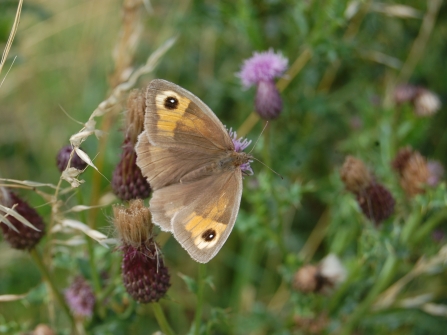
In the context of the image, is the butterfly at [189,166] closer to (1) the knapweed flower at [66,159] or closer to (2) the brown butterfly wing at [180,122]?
(2) the brown butterfly wing at [180,122]

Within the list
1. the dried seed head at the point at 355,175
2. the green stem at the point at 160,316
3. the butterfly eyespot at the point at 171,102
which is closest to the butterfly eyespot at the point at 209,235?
the green stem at the point at 160,316

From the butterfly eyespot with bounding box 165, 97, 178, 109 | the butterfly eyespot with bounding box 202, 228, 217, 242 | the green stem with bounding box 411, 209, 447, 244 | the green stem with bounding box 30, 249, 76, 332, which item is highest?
the butterfly eyespot with bounding box 165, 97, 178, 109

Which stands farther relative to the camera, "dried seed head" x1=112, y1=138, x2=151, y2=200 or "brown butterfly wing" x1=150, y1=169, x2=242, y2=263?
"dried seed head" x1=112, y1=138, x2=151, y2=200

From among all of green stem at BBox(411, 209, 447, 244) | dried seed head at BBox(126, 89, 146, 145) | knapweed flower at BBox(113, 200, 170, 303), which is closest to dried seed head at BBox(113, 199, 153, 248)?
knapweed flower at BBox(113, 200, 170, 303)

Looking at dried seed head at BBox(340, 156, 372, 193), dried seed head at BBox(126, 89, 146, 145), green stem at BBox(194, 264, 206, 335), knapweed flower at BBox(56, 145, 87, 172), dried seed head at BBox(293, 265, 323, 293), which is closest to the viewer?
green stem at BBox(194, 264, 206, 335)

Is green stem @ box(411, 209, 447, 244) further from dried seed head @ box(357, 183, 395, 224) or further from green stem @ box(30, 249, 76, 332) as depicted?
green stem @ box(30, 249, 76, 332)

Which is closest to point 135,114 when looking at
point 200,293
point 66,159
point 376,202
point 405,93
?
point 66,159
